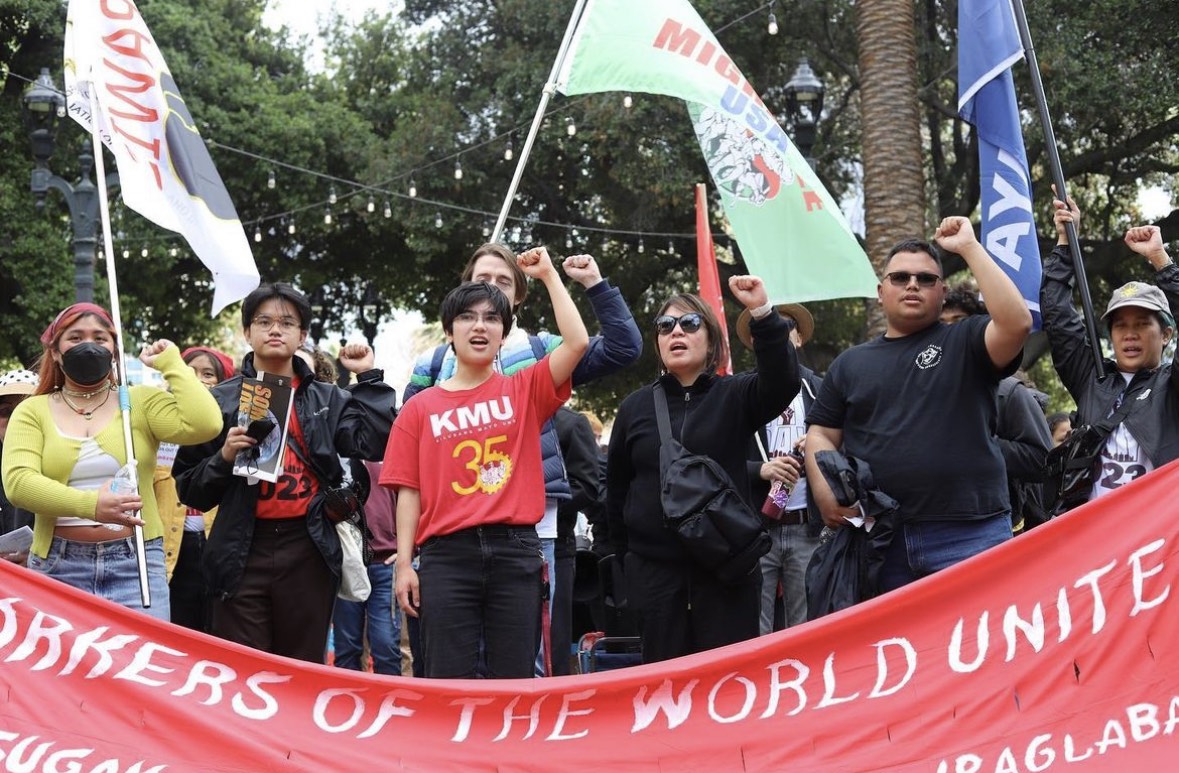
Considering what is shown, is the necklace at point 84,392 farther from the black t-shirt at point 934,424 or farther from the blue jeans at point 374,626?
the black t-shirt at point 934,424

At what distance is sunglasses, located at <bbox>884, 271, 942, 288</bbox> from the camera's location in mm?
4773

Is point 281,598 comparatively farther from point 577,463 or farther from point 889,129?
point 889,129

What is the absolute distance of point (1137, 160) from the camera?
21031 millimetres

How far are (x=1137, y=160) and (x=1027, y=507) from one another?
1622 centimetres

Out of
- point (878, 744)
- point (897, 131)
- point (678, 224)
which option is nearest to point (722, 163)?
point (878, 744)

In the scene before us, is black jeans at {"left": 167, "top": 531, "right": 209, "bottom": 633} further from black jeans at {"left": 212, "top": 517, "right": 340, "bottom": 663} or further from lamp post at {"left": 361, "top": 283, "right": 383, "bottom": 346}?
lamp post at {"left": 361, "top": 283, "right": 383, "bottom": 346}

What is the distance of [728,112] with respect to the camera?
650 centimetres

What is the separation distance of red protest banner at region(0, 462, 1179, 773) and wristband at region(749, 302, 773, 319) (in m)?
1.10

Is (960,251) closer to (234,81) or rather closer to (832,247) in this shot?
(832,247)

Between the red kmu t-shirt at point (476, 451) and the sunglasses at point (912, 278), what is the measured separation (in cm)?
118

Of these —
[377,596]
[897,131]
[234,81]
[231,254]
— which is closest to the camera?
[231,254]

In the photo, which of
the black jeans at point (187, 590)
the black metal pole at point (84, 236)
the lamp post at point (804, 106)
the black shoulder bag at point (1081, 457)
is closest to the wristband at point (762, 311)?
the black shoulder bag at point (1081, 457)

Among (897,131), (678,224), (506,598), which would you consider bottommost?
(506,598)

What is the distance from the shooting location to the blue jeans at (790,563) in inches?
253
